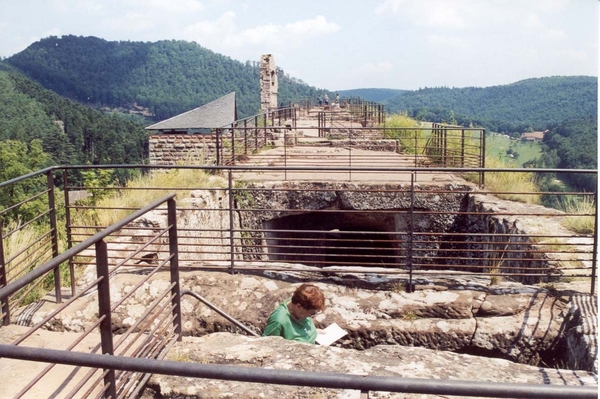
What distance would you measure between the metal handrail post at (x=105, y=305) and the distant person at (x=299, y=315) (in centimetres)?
146

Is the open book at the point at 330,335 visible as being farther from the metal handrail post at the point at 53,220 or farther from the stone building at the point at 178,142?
the stone building at the point at 178,142

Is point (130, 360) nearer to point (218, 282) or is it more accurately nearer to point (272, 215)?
point (218, 282)

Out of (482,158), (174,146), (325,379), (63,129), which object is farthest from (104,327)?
(63,129)

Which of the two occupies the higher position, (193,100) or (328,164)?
(193,100)

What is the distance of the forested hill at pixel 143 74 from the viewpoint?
102750 mm

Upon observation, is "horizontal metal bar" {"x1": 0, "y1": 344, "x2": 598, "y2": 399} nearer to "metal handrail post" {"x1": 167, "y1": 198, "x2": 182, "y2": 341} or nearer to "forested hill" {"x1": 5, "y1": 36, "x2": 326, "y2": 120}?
"metal handrail post" {"x1": 167, "y1": 198, "x2": 182, "y2": 341}

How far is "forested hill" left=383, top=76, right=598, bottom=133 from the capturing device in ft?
196

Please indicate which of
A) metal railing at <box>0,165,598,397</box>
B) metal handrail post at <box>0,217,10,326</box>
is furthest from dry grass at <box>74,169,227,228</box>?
metal handrail post at <box>0,217,10,326</box>

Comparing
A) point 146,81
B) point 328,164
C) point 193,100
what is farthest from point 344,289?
point 146,81

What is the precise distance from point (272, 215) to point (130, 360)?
8867mm

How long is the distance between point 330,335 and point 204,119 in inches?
556

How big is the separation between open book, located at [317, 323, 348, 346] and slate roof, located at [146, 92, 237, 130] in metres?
10.3

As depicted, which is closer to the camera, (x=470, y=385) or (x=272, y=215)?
(x=470, y=385)

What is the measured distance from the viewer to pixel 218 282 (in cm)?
552
